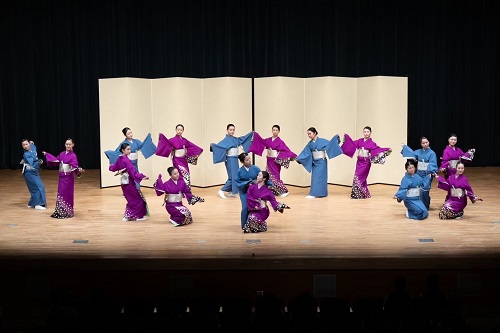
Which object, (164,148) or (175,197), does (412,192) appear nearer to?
(175,197)

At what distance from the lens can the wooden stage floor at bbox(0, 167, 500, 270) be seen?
8.20m

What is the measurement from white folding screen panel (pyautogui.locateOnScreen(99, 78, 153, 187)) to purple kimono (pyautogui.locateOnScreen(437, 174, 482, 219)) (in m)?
5.59

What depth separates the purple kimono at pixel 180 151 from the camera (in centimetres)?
1220

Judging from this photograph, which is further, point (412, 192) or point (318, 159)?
point (318, 159)

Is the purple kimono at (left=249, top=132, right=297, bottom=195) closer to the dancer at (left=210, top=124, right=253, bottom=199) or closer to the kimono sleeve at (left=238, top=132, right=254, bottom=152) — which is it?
the kimono sleeve at (left=238, top=132, right=254, bottom=152)

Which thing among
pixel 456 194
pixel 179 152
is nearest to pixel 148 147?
pixel 179 152

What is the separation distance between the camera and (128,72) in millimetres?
15922

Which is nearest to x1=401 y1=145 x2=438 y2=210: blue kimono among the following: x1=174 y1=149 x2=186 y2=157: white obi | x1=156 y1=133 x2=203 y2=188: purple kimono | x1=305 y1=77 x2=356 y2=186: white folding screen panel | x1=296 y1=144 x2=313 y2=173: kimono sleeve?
x1=296 y1=144 x2=313 y2=173: kimono sleeve

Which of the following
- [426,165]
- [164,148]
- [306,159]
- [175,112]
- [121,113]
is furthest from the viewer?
[121,113]

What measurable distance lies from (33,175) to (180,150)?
7.89 feet

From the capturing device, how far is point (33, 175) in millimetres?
11320

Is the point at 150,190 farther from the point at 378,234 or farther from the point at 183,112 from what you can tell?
the point at 378,234

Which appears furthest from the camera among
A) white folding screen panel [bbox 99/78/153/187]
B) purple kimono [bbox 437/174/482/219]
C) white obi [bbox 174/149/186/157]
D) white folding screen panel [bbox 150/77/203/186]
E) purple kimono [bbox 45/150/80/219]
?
white folding screen panel [bbox 99/78/153/187]

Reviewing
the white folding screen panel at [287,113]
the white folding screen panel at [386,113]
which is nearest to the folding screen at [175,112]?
the white folding screen panel at [287,113]
